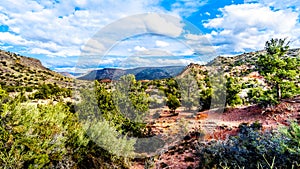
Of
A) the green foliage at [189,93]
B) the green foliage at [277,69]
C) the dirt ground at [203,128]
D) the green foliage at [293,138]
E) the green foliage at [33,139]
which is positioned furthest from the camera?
the green foliage at [189,93]

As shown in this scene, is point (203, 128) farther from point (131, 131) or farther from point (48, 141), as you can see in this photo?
point (48, 141)

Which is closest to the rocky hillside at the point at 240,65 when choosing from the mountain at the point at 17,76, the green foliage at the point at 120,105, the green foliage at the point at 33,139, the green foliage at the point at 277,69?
the green foliage at the point at 277,69

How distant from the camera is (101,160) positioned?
8.31 m

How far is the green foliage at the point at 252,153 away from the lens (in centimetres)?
595

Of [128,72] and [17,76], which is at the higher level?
[17,76]

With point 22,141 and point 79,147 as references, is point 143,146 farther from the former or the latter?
point 22,141

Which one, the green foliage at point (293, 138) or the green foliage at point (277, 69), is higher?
the green foliage at point (277, 69)

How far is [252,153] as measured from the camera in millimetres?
7098

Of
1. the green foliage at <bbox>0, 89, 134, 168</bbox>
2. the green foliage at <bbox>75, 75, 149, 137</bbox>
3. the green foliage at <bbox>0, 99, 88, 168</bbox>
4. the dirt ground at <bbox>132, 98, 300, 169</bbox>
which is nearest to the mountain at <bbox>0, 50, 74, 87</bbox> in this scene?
the green foliage at <bbox>75, 75, 149, 137</bbox>

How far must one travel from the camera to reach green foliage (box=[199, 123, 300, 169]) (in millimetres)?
5949

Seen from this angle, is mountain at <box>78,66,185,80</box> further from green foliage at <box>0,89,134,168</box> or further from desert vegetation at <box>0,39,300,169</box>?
green foliage at <box>0,89,134,168</box>

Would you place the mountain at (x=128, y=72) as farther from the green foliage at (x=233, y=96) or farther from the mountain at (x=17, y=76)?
the mountain at (x=17, y=76)

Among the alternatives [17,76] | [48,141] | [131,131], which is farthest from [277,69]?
[17,76]

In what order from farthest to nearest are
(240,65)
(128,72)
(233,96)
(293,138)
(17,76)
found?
(240,65)
(17,76)
(233,96)
(128,72)
(293,138)
